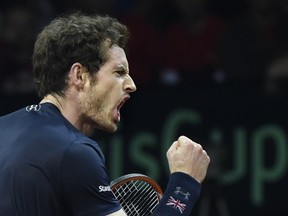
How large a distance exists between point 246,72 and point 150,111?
3.12 ft

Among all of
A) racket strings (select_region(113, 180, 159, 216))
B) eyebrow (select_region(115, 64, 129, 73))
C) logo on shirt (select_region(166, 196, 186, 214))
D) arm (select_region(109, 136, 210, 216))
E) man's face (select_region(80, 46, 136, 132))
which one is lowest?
racket strings (select_region(113, 180, 159, 216))

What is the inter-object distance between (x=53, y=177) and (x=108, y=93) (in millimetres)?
499

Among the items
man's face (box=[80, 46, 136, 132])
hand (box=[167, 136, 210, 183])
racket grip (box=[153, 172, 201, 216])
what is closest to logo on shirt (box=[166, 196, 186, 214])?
racket grip (box=[153, 172, 201, 216])

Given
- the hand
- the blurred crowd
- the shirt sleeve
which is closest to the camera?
the shirt sleeve

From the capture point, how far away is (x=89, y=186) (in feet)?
12.0

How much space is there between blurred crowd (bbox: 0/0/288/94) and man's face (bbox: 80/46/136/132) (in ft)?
13.1

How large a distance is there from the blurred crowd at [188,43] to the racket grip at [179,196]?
408 centimetres

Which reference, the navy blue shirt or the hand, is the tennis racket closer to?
the hand

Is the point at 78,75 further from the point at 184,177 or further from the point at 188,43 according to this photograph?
the point at 188,43

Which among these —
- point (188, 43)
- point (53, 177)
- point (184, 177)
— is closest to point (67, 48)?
point (53, 177)

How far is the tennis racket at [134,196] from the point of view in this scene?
4.27 metres

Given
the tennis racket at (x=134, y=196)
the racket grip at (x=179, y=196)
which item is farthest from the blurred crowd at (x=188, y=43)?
the racket grip at (x=179, y=196)

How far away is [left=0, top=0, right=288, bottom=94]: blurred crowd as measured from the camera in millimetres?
8372

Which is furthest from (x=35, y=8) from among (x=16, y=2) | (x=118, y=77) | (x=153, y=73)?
(x=118, y=77)
